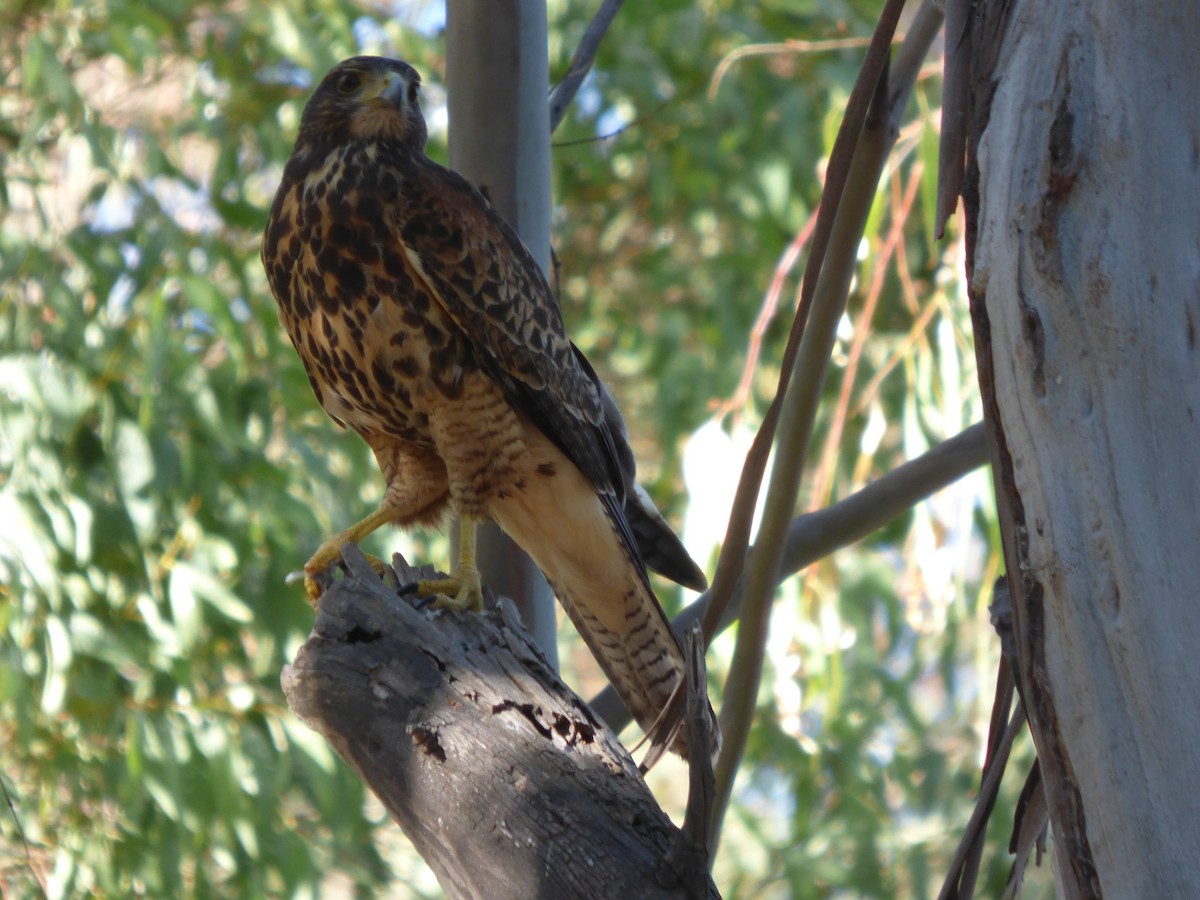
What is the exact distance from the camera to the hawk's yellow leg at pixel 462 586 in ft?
7.51

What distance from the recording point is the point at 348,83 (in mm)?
2932

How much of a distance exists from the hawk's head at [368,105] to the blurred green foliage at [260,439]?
33 cm

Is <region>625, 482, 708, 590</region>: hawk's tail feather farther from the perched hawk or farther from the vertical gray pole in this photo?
the vertical gray pole

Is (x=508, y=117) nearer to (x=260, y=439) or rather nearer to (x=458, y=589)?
(x=458, y=589)

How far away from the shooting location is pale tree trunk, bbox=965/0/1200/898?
1.25m

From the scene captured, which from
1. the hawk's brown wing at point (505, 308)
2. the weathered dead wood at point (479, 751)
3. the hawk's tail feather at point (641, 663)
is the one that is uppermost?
the hawk's brown wing at point (505, 308)

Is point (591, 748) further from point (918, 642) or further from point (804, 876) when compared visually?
point (804, 876)

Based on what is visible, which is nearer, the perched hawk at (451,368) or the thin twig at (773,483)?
the thin twig at (773,483)

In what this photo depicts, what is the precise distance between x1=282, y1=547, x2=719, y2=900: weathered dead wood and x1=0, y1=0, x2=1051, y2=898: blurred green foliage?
144 centimetres

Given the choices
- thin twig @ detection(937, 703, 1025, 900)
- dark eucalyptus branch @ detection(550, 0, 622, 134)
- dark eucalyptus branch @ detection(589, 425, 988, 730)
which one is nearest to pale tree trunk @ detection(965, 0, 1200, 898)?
thin twig @ detection(937, 703, 1025, 900)

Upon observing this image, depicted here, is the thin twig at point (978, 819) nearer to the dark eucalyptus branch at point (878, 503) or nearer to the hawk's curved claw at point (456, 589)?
the dark eucalyptus branch at point (878, 503)

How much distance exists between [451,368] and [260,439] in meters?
1.71

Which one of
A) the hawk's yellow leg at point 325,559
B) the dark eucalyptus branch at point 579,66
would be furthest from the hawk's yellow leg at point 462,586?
the dark eucalyptus branch at point 579,66

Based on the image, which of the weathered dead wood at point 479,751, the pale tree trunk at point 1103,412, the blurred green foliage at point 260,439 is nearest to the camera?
the pale tree trunk at point 1103,412
